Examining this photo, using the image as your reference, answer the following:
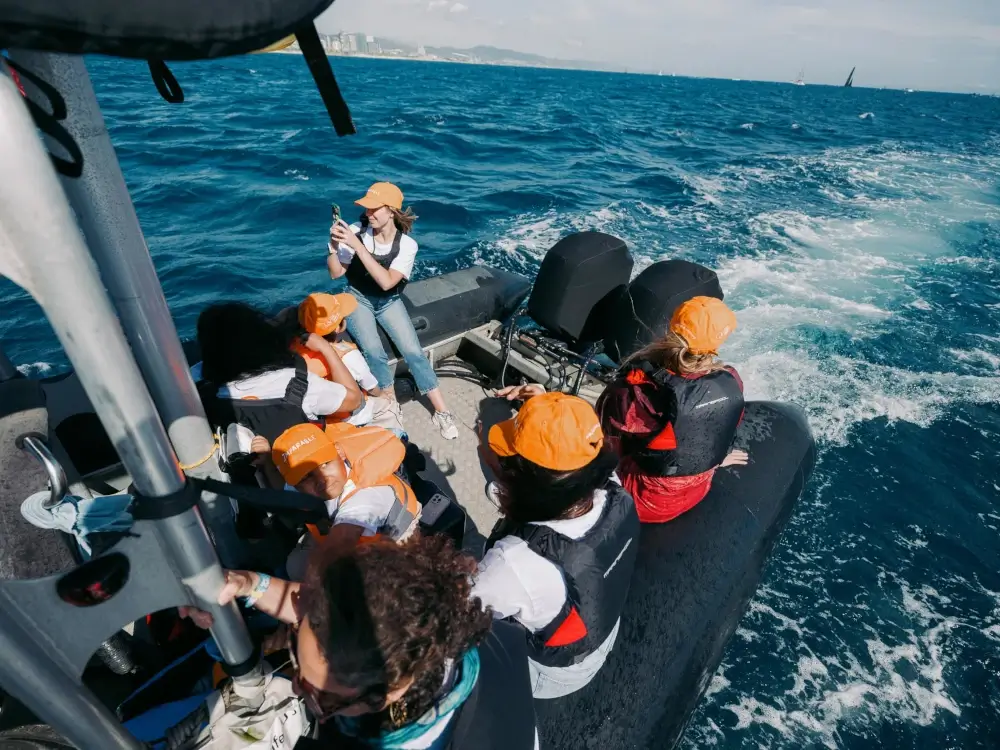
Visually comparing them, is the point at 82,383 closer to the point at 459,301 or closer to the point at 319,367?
the point at 319,367

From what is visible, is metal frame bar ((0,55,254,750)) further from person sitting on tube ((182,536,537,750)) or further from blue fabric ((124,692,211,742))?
blue fabric ((124,692,211,742))

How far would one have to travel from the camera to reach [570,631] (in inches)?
62.1

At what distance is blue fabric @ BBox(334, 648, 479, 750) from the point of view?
1.01 meters

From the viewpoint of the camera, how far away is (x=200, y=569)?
2.89 feet

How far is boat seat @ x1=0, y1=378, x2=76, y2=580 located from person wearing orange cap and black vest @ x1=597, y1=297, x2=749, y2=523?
6.95 ft

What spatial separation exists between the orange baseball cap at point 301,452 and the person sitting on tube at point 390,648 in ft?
2.25

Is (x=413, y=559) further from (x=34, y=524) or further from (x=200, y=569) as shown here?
(x=34, y=524)

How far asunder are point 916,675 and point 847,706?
579mm

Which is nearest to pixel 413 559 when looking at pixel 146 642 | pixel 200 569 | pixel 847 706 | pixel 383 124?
pixel 200 569

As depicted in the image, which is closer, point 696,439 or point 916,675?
point 696,439

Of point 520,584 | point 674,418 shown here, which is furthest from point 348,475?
point 674,418

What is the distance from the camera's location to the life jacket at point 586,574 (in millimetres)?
1536

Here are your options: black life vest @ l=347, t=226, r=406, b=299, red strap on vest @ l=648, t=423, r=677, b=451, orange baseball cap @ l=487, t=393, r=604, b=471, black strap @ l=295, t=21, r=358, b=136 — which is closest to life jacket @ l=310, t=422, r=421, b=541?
orange baseball cap @ l=487, t=393, r=604, b=471

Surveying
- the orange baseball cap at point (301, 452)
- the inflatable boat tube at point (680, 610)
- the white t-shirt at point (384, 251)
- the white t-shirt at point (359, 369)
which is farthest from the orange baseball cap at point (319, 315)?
the inflatable boat tube at point (680, 610)
